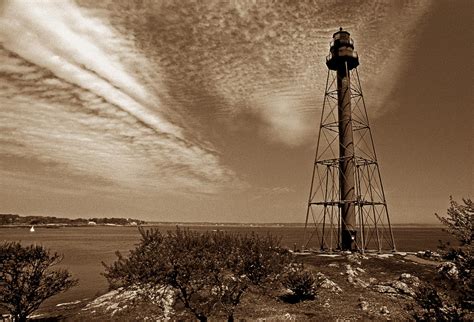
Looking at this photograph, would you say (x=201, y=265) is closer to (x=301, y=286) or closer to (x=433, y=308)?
(x=433, y=308)

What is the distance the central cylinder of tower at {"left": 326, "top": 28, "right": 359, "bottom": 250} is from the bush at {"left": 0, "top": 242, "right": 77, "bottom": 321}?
2753 centimetres

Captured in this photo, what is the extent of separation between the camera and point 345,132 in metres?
38.0

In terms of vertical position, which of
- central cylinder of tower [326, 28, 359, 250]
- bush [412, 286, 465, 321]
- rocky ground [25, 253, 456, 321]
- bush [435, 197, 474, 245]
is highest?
central cylinder of tower [326, 28, 359, 250]

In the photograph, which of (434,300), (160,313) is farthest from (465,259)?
(160,313)

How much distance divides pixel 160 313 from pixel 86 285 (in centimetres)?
2768

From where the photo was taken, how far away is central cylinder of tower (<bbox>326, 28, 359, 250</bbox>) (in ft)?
121

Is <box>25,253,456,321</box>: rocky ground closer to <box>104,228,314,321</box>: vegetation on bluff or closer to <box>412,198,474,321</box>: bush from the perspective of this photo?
<box>104,228,314,321</box>: vegetation on bluff

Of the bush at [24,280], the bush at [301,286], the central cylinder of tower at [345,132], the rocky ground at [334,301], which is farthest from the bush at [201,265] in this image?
the central cylinder of tower at [345,132]

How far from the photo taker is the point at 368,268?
95.5ft

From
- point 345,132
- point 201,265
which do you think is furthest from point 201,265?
point 345,132

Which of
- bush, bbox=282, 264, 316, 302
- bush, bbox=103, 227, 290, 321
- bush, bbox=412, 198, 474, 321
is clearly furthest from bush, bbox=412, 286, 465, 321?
bush, bbox=282, 264, 316, 302

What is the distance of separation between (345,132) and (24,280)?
107 ft

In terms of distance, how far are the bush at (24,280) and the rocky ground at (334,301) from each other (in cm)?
279

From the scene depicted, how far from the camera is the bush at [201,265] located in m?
15.3
